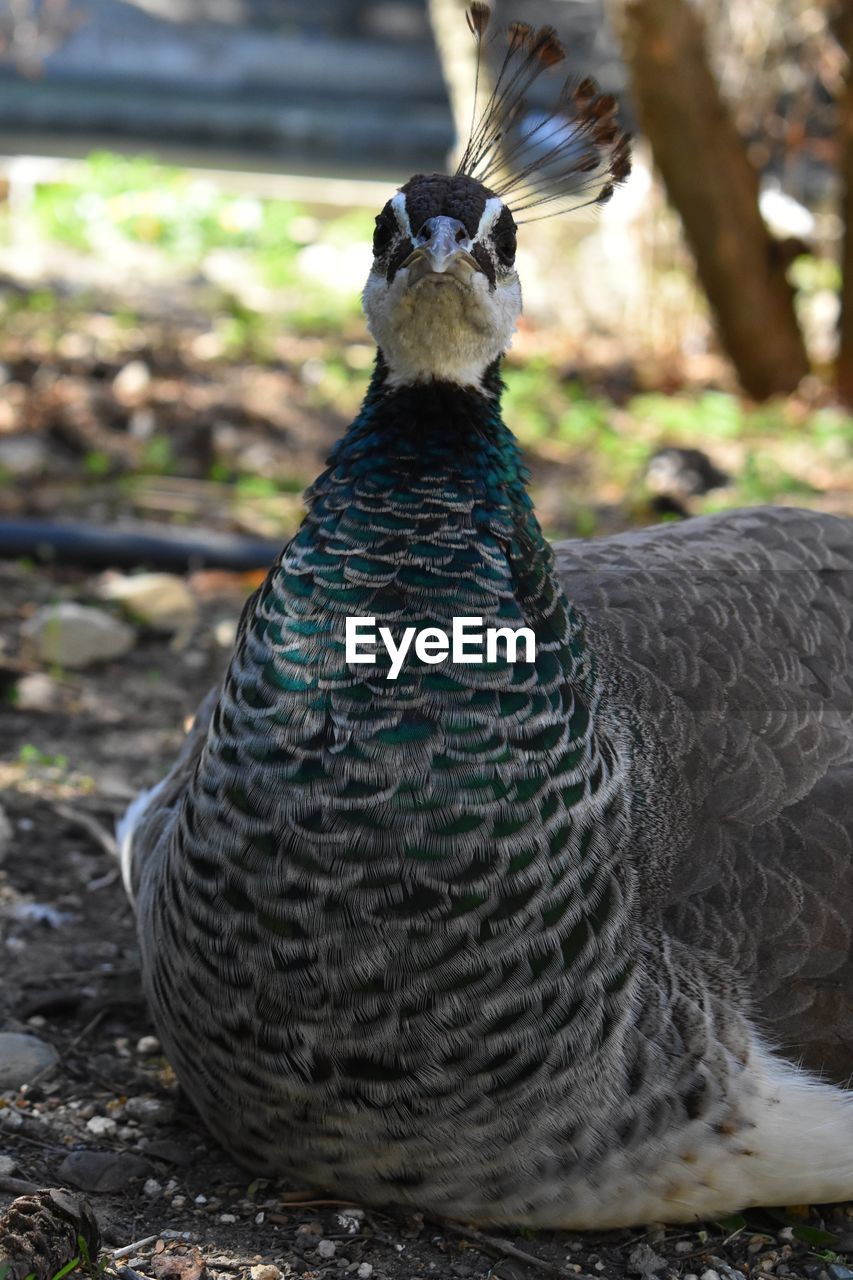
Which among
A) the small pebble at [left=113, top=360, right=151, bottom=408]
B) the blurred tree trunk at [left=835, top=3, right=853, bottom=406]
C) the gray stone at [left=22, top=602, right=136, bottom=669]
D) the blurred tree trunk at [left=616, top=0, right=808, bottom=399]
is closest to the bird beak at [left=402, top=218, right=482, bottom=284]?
the gray stone at [left=22, top=602, right=136, bottom=669]

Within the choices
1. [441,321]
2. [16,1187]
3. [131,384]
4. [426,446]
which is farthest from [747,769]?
[131,384]

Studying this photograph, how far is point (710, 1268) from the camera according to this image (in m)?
2.56

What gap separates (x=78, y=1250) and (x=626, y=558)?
163 cm

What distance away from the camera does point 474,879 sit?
7.57ft

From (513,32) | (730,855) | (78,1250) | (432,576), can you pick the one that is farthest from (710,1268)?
(513,32)

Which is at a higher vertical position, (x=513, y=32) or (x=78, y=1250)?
(x=513, y=32)

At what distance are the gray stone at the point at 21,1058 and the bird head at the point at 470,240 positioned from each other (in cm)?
139

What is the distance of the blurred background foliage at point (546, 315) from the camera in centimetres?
605

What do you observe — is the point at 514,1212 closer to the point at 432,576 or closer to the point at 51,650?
the point at 432,576

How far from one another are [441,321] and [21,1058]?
1519 mm

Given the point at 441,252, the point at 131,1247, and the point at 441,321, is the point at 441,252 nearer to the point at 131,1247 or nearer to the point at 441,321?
the point at 441,321

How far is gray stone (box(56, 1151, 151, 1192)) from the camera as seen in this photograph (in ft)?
8.54

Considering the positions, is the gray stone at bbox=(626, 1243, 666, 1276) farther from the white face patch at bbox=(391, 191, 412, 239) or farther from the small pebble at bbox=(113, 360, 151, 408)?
the small pebble at bbox=(113, 360, 151, 408)

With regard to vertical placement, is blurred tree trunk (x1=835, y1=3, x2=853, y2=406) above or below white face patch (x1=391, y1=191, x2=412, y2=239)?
above
